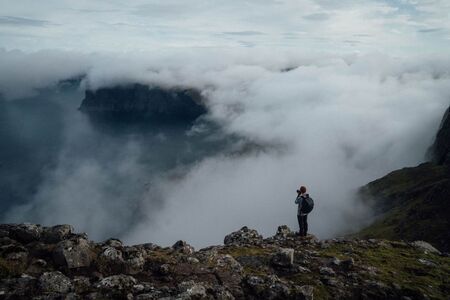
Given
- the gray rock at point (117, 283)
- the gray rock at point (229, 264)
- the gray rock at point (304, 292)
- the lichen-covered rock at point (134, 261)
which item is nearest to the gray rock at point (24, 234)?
the lichen-covered rock at point (134, 261)

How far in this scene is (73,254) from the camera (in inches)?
1037

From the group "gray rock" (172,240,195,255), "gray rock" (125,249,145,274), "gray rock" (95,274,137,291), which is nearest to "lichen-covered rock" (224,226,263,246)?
"gray rock" (172,240,195,255)

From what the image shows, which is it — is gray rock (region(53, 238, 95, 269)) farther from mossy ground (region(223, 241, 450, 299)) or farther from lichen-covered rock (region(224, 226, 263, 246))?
lichen-covered rock (region(224, 226, 263, 246))

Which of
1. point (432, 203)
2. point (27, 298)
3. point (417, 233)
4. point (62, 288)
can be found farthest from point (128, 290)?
point (432, 203)

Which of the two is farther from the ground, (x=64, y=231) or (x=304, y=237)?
(x=64, y=231)

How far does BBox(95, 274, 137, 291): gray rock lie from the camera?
23.8 meters

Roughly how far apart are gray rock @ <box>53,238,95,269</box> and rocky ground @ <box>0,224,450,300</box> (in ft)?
0.20

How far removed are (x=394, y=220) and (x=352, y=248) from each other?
175m

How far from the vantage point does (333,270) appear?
31.0m

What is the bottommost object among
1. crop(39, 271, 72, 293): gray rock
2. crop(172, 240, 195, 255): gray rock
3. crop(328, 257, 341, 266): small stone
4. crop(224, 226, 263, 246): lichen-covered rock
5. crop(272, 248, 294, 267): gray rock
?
crop(224, 226, 263, 246): lichen-covered rock

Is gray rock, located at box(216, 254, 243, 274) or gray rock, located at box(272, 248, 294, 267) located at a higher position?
gray rock, located at box(272, 248, 294, 267)

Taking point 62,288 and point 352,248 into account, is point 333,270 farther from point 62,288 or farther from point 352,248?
point 62,288

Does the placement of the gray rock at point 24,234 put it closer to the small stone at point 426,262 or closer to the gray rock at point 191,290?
the gray rock at point 191,290

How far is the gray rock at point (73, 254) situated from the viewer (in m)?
26.0
